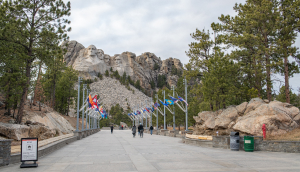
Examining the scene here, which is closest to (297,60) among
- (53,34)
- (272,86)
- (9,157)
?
(272,86)

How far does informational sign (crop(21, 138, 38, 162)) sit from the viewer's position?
854cm

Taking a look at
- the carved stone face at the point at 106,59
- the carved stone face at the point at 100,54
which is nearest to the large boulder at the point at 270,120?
the carved stone face at the point at 100,54

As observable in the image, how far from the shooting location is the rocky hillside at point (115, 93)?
14012cm

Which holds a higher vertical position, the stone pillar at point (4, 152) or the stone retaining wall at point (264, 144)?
the stone pillar at point (4, 152)

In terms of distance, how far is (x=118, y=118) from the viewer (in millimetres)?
Answer: 110750

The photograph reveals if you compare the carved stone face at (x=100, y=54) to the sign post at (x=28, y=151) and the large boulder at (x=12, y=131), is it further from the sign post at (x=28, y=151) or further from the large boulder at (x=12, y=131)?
the sign post at (x=28, y=151)

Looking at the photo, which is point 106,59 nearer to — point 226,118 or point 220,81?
point 220,81

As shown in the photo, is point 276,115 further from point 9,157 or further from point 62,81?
point 62,81

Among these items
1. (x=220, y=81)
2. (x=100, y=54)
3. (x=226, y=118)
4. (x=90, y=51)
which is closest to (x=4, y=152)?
(x=226, y=118)

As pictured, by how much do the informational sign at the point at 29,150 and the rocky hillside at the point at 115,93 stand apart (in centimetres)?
12596

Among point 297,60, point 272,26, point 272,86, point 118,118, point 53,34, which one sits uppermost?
point 272,26

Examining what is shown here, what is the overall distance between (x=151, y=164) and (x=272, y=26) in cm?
2037

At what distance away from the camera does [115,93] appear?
497 ft

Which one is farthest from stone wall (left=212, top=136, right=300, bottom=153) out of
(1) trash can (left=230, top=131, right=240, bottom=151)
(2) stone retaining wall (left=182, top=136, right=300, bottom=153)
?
(1) trash can (left=230, top=131, right=240, bottom=151)
